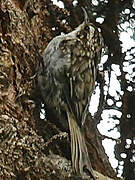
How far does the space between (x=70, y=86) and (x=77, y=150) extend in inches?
7.8

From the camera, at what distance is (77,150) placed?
163 cm

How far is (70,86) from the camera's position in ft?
5.55

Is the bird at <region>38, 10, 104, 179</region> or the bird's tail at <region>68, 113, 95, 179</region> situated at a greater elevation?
the bird at <region>38, 10, 104, 179</region>

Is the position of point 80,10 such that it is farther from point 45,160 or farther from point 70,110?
point 45,160

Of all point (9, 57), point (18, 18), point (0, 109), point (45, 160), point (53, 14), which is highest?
point (53, 14)

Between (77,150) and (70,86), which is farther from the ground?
(70,86)

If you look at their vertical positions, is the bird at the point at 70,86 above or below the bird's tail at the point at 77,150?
above

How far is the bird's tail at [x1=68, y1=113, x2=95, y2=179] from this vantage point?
1.60 meters

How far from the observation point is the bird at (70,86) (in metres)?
1.66

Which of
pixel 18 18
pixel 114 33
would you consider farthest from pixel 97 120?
pixel 18 18

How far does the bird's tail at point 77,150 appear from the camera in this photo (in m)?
1.60

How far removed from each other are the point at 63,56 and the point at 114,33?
0.74 m

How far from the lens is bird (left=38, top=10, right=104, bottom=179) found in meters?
1.66

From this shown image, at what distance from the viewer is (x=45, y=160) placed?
5.01ft
